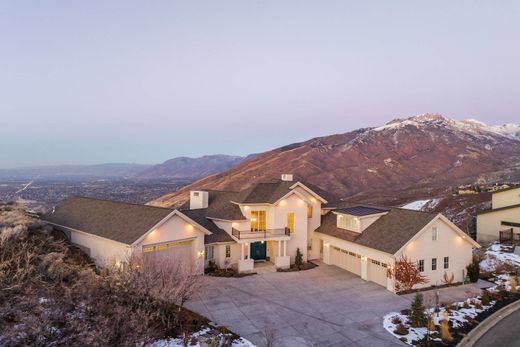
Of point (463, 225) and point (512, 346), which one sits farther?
point (463, 225)

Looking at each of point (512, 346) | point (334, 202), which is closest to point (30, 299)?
point (512, 346)

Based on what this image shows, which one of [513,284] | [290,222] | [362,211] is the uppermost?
[362,211]

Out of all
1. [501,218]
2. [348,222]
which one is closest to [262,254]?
[348,222]

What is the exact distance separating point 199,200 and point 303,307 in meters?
15.7

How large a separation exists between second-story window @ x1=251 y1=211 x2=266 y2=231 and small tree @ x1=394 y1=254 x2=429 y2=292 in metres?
11.1

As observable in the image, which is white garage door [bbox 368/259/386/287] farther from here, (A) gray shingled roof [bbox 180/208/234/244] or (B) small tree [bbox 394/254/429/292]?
(A) gray shingled roof [bbox 180/208/234/244]

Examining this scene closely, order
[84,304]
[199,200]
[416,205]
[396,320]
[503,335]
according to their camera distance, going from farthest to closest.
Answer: [416,205] < [199,200] < [396,320] < [503,335] < [84,304]

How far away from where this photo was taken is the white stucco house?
2444cm

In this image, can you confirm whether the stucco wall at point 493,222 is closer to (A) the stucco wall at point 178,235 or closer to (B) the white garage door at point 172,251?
(A) the stucco wall at point 178,235

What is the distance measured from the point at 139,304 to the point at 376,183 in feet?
359

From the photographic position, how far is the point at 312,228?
107 feet

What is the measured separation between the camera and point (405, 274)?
23.7 m

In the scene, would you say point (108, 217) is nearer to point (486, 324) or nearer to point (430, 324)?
point (430, 324)

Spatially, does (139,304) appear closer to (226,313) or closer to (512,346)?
(226,313)
